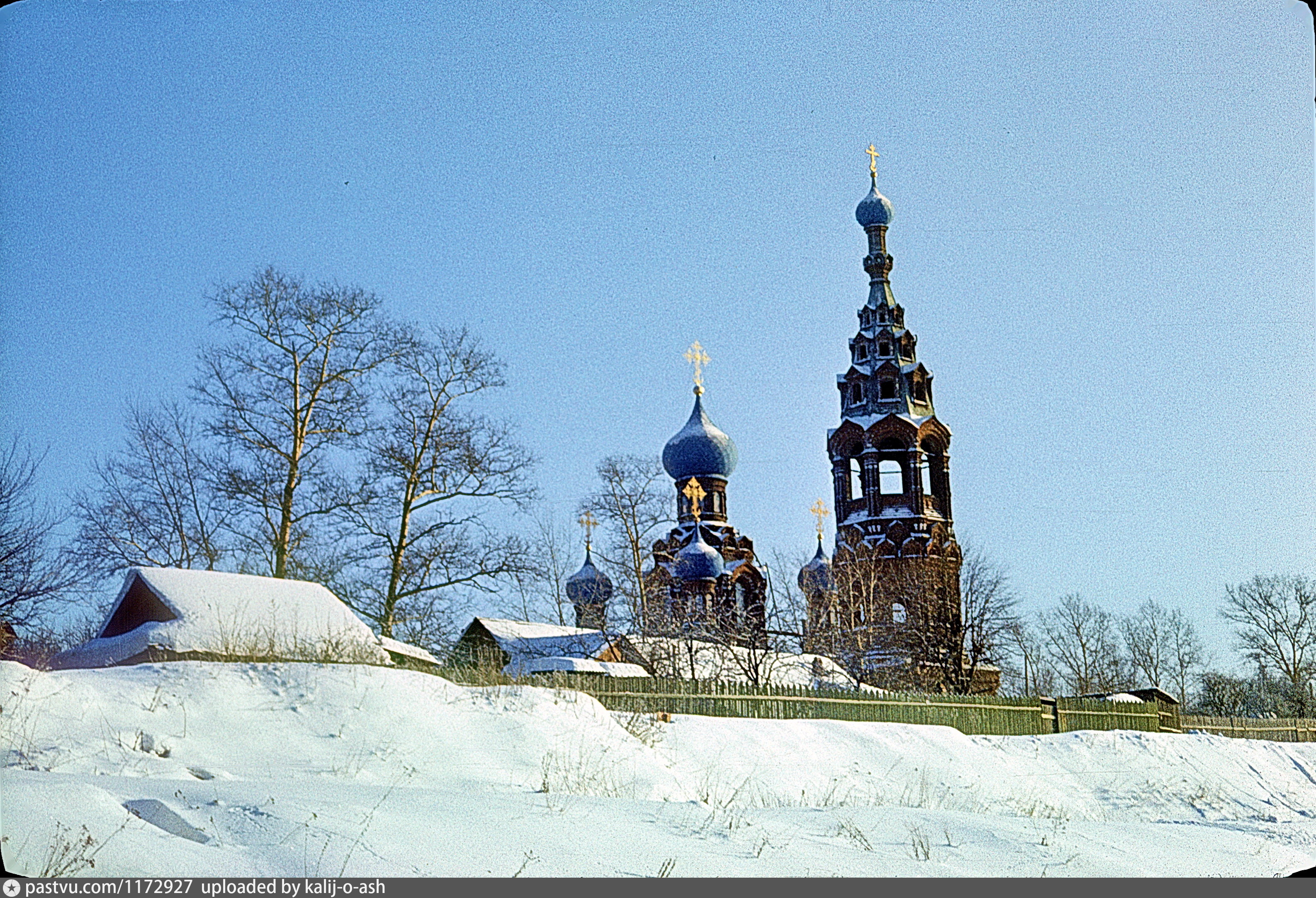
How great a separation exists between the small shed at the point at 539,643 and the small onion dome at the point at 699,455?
1015 cm

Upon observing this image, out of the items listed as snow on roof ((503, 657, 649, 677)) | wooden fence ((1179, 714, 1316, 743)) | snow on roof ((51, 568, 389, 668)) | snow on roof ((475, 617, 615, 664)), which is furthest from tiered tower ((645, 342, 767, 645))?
snow on roof ((51, 568, 389, 668))

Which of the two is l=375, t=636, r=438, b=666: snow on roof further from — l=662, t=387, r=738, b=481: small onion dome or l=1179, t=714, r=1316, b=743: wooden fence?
l=662, t=387, r=738, b=481: small onion dome

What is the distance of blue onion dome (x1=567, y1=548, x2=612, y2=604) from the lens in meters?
40.1

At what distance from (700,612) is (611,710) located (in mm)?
16709

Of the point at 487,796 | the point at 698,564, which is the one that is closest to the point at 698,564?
the point at 698,564

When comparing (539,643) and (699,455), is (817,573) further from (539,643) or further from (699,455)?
(539,643)

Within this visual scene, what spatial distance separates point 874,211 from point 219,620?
3284 centimetres

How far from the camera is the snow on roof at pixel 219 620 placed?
14.6 meters

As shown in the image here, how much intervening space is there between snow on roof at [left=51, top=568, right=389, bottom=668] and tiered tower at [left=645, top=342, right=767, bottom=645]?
21329 mm

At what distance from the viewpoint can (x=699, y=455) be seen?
4438 cm

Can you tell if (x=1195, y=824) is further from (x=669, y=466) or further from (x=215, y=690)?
(x=669, y=466)

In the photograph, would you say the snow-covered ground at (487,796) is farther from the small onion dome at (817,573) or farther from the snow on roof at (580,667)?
the small onion dome at (817,573)
